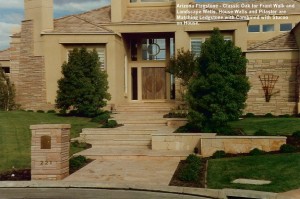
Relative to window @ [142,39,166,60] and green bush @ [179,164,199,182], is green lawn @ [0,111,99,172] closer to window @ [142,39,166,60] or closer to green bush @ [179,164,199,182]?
green bush @ [179,164,199,182]

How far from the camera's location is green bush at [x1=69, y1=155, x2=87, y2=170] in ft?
51.0

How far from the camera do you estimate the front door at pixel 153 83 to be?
33438 mm

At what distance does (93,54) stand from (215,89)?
10.5 metres

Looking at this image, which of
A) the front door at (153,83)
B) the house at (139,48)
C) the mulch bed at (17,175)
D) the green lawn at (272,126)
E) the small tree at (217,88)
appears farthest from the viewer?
the front door at (153,83)

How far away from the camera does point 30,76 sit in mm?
30016

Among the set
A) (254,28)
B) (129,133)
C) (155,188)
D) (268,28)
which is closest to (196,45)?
(129,133)

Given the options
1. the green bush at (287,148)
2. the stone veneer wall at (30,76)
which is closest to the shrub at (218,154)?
the green bush at (287,148)

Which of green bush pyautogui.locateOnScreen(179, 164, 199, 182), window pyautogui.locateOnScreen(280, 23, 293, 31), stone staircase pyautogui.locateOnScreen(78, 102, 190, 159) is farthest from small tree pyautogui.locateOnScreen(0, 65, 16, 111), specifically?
window pyautogui.locateOnScreen(280, 23, 293, 31)

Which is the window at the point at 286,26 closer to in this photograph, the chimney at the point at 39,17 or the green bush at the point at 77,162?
the chimney at the point at 39,17

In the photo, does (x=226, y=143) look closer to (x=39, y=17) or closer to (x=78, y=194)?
(x=78, y=194)

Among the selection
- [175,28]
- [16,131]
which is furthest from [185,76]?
[16,131]

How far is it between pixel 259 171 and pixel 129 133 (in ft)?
30.9

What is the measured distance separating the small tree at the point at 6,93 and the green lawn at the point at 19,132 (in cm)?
385

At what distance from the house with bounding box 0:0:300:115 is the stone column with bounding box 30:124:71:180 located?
16286mm
